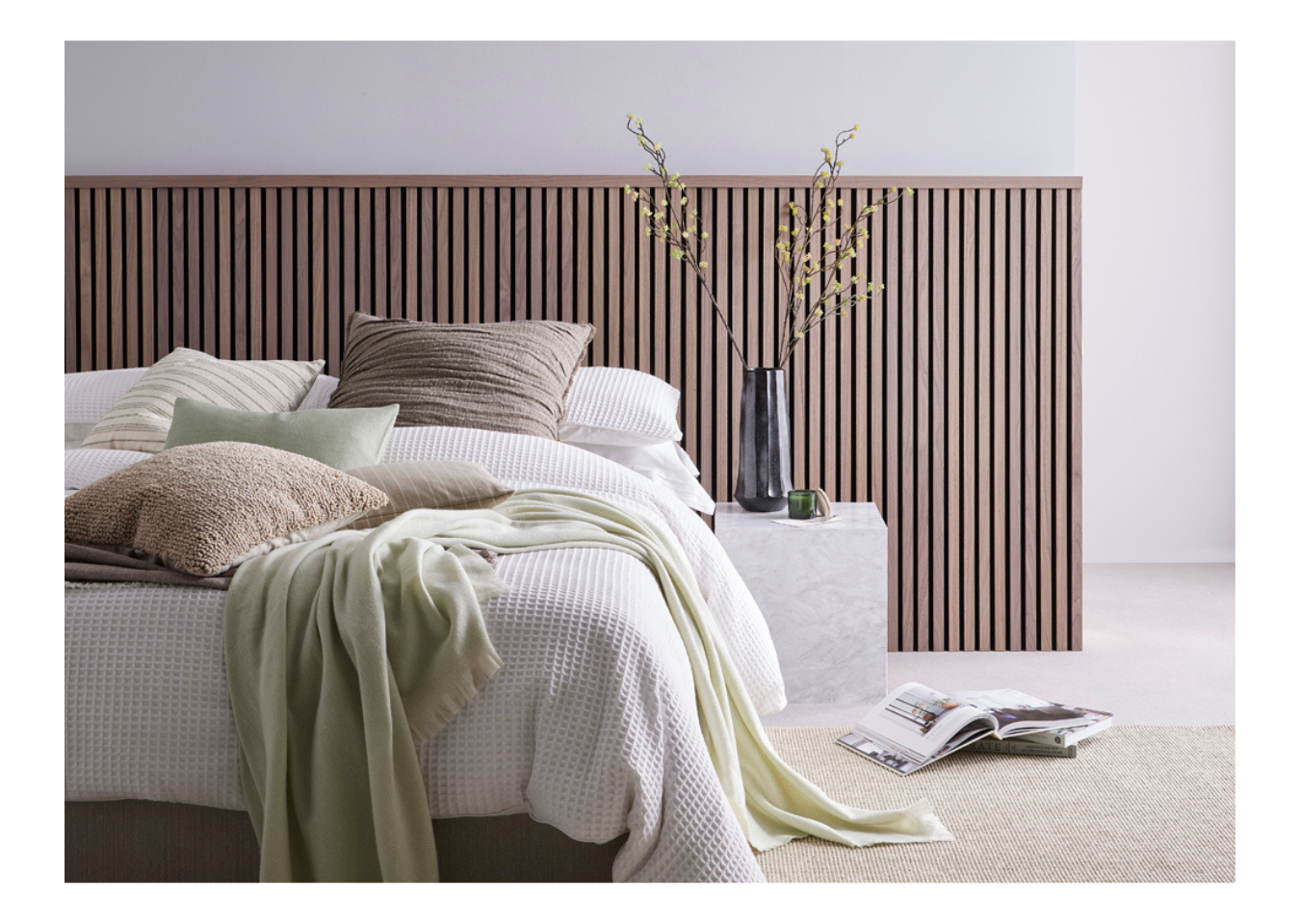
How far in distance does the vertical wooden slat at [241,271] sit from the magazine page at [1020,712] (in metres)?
2.33

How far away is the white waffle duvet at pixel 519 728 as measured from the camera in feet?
4.58

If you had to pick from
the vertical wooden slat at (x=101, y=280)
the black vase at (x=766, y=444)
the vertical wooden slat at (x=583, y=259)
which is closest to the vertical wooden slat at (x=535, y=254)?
the vertical wooden slat at (x=583, y=259)

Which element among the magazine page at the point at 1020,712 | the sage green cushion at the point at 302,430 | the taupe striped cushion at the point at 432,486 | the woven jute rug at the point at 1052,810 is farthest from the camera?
the magazine page at the point at 1020,712

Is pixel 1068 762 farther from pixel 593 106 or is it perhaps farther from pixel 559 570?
pixel 593 106

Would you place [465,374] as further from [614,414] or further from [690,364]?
[690,364]

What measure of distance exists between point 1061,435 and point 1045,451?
3.1 inches

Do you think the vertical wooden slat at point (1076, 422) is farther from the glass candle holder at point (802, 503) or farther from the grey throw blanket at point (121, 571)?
the grey throw blanket at point (121, 571)

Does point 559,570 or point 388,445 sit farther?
point 388,445

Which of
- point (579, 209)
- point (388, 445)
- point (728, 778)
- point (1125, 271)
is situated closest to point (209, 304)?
point (579, 209)

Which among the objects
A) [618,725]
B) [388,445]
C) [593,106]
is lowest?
[618,725]

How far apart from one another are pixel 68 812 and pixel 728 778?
3.19 ft

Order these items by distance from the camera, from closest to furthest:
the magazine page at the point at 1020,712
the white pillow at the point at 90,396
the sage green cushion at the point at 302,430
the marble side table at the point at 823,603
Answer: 1. the sage green cushion at the point at 302,430
2. the magazine page at the point at 1020,712
3. the marble side table at the point at 823,603
4. the white pillow at the point at 90,396
